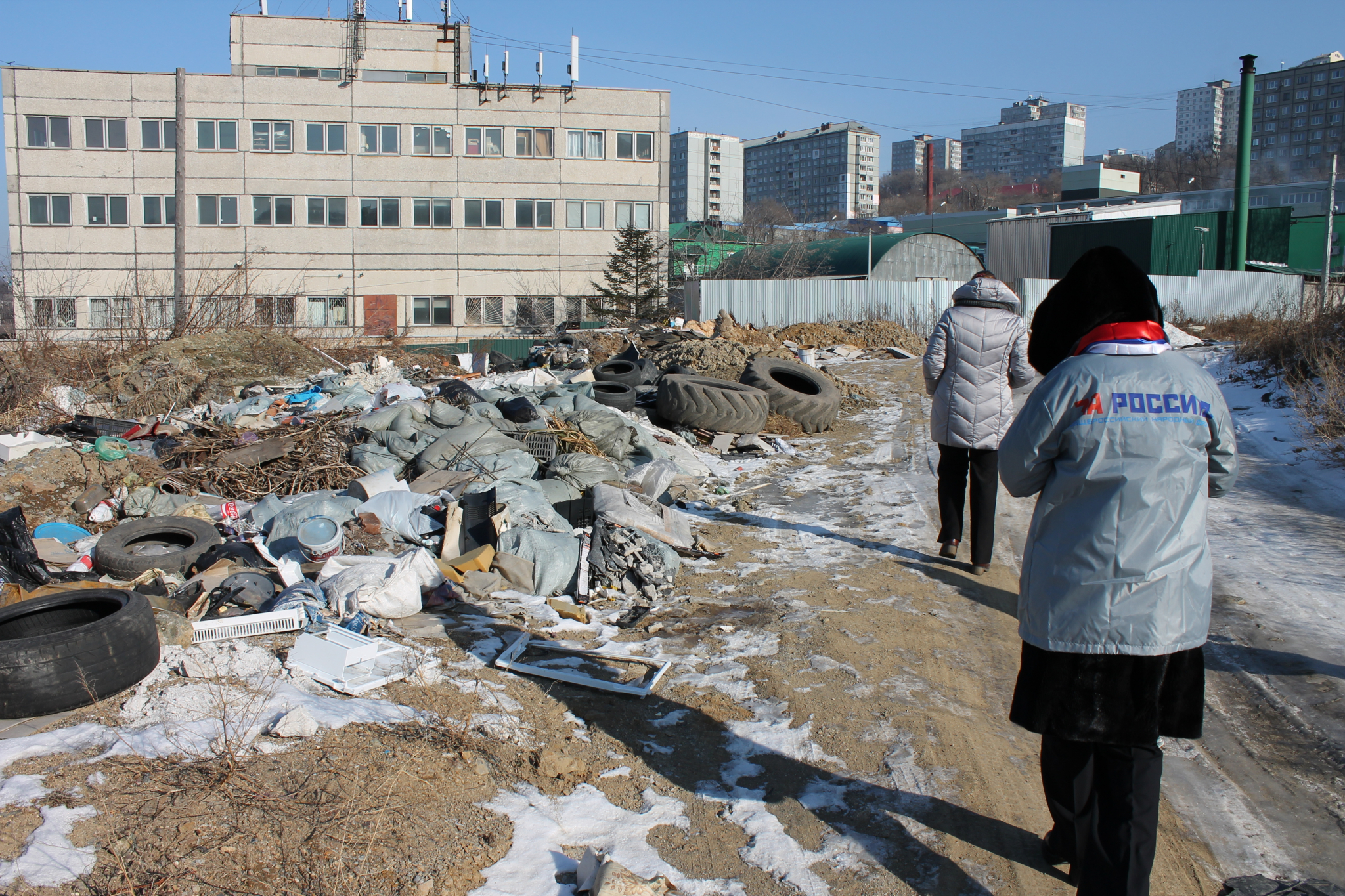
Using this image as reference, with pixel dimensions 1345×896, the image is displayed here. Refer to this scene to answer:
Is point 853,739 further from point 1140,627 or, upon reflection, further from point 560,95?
point 560,95

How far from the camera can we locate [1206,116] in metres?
150

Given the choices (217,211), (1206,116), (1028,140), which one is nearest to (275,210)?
(217,211)

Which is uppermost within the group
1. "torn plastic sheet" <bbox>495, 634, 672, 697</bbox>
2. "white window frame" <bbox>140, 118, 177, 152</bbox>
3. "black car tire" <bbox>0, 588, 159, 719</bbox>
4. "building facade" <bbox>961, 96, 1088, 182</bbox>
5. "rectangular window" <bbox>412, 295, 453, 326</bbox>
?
"building facade" <bbox>961, 96, 1088, 182</bbox>

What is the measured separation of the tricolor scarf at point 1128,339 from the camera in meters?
2.37

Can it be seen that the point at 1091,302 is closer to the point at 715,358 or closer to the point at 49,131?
the point at 715,358

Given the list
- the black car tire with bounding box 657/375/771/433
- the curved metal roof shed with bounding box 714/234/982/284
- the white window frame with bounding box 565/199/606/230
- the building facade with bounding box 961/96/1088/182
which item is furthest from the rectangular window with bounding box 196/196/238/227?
the building facade with bounding box 961/96/1088/182

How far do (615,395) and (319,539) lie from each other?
610 cm

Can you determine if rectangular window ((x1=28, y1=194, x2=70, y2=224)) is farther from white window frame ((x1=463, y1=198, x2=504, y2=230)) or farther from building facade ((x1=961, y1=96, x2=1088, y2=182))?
building facade ((x1=961, y1=96, x2=1088, y2=182))

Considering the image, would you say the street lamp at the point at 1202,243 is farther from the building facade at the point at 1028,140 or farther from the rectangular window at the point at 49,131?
the building facade at the point at 1028,140

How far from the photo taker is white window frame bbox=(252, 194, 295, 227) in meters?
38.5

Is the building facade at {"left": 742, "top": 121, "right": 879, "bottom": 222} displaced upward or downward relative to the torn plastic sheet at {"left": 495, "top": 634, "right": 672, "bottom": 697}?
upward

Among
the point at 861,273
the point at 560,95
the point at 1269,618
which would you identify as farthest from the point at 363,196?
the point at 1269,618

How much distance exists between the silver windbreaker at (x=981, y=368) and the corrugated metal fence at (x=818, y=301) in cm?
2055

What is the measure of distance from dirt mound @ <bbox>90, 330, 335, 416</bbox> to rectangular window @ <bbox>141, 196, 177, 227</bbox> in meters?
26.3
